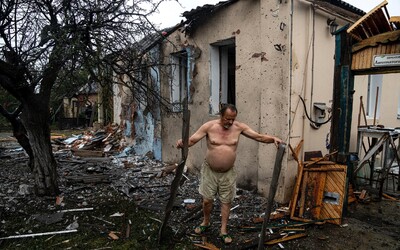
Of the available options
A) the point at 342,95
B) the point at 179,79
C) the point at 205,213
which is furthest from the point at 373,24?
the point at 179,79

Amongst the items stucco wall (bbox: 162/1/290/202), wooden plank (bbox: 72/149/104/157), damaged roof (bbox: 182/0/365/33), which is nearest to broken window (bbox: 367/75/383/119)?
damaged roof (bbox: 182/0/365/33)

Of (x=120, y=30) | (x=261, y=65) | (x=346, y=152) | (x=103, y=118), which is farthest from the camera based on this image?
(x=103, y=118)

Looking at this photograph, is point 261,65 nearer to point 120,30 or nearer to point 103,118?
point 120,30

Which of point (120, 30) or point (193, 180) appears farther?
point (193, 180)

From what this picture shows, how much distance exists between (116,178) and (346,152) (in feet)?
18.8

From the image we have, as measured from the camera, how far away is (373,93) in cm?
769

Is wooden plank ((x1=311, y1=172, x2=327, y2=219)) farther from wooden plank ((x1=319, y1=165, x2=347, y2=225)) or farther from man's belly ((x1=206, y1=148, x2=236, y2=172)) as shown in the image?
man's belly ((x1=206, y1=148, x2=236, y2=172))

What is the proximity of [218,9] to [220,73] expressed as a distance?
158 centimetres

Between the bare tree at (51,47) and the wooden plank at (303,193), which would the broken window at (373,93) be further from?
the bare tree at (51,47)

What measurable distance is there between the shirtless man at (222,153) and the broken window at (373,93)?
5780 mm

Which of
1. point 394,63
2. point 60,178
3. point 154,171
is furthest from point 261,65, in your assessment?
point 60,178

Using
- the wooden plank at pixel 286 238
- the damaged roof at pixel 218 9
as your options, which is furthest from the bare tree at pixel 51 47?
the wooden plank at pixel 286 238

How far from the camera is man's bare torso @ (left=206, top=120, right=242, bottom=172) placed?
12.0 feet

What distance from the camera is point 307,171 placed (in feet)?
15.2
